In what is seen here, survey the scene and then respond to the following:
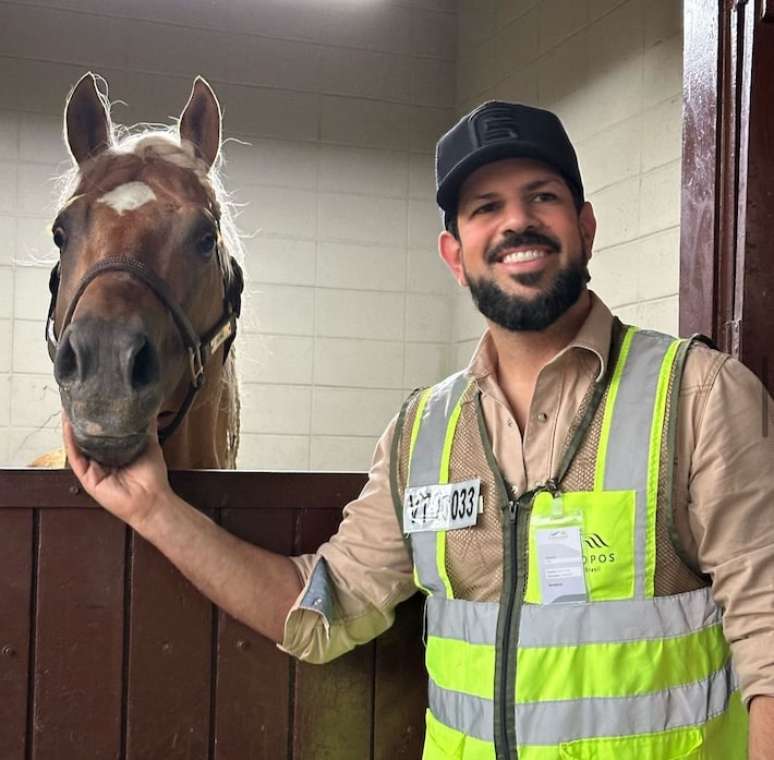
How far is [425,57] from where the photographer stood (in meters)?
5.19

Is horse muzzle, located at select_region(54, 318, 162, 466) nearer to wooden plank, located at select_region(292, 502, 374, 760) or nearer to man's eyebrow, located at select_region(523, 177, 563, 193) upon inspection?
wooden plank, located at select_region(292, 502, 374, 760)

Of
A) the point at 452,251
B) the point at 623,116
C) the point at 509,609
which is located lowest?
the point at 509,609

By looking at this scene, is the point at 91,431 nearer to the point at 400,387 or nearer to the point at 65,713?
the point at 65,713

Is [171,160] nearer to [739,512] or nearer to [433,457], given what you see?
[433,457]

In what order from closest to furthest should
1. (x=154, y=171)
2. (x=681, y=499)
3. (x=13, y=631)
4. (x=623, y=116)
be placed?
(x=681, y=499) → (x=13, y=631) → (x=154, y=171) → (x=623, y=116)

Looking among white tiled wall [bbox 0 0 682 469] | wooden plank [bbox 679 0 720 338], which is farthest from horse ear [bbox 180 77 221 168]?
white tiled wall [bbox 0 0 682 469]

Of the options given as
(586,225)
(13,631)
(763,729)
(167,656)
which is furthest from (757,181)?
(13,631)

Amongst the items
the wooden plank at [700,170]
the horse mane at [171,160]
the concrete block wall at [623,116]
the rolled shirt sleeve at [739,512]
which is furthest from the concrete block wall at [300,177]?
the rolled shirt sleeve at [739,512]

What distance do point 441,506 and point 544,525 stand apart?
0.17 meters

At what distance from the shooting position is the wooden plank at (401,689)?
159 cm

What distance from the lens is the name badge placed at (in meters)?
1.24

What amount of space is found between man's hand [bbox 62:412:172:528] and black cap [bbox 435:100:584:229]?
62 centimetres

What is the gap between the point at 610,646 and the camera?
121 centimetres

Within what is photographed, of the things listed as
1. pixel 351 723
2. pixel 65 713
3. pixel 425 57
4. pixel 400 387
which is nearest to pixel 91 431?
pixel 65 713
